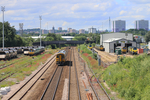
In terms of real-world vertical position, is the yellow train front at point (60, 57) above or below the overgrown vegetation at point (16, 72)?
above

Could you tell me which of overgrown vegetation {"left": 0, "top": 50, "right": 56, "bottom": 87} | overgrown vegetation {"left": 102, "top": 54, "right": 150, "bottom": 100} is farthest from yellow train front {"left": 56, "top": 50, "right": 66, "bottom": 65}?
overgrown vegetation {"left": 102, "top": 54, "right": 150, "bottom": 100}

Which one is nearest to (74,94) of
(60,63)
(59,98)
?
(59,98)

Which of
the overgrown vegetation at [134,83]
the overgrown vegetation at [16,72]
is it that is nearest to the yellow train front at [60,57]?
the overgrown vegetation at [16,72]

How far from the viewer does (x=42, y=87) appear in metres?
18.9

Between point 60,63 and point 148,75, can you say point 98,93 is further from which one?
point 60,63

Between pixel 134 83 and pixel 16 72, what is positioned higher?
pixel 134 83

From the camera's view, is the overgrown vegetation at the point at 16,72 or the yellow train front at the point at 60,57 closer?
the overgrown vegetation at the point at 16,72

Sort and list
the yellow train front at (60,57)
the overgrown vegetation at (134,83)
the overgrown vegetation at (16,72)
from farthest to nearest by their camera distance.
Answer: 1. the yellow train front at (60,57)
2. the overgrown vegetation at (16,72)
3. the overgrown vegetation at (134,83)

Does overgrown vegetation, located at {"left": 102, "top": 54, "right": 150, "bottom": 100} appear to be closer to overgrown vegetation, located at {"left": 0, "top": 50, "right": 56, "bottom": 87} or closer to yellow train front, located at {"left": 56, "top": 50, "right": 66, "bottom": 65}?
overgrown vegetation, located at {"left": 0, "top": 50, "right": 56, "bottom": 87}

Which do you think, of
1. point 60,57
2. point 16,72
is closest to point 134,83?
point 60,57

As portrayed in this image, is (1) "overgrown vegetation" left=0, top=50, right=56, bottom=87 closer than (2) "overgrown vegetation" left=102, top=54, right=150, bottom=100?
No

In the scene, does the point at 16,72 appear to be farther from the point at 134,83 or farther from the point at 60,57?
the point at 134,83

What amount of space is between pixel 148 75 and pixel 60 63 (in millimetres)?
21232

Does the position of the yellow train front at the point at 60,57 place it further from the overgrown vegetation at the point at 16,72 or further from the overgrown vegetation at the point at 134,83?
the overgrown vegetation at the point at 134,83
